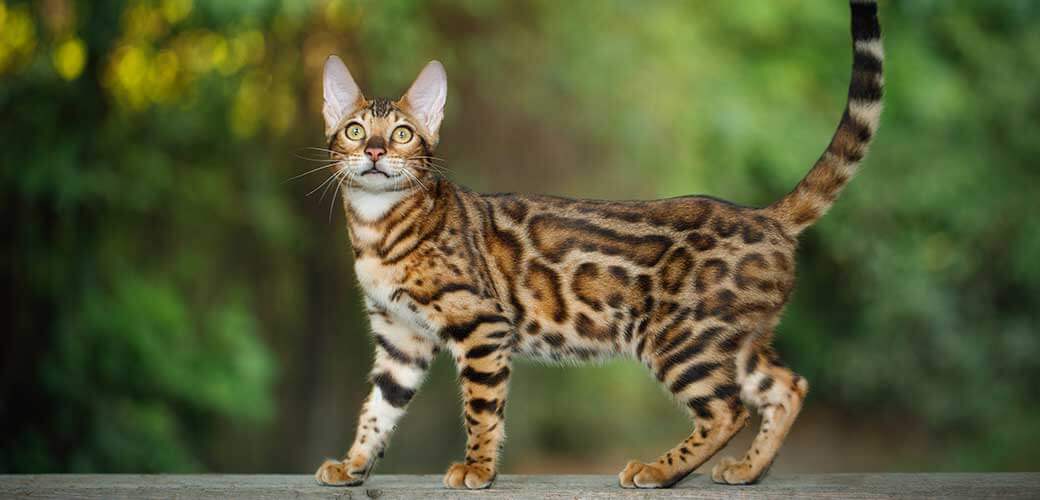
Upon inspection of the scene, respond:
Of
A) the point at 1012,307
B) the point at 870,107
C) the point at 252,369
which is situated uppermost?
the point at 870,107

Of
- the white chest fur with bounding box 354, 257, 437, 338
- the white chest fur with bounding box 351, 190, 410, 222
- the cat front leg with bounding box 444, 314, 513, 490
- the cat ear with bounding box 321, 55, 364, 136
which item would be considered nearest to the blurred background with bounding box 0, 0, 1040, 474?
the cat ear with bounding box 321, 55, 364, 136

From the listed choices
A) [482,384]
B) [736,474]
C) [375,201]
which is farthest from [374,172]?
[736,474]

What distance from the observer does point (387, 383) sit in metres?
3.71

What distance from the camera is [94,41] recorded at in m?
7.60

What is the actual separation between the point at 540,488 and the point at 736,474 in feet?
2.20

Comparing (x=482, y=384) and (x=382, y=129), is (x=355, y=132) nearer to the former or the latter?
(x=382, y=129)

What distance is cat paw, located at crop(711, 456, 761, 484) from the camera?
139 inches

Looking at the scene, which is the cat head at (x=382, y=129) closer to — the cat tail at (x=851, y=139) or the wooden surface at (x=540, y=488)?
the wooden surface at (x=540, y=488)

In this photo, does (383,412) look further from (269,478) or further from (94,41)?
(94,41)

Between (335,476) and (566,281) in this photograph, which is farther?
(566,281)

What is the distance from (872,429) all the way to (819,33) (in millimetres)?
4773

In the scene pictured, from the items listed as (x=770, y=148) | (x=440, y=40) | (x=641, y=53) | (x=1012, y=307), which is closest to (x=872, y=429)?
(x=1012, y=307)

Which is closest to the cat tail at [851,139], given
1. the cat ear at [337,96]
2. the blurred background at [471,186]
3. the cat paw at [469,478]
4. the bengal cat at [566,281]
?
the bengal cat at [566,281]

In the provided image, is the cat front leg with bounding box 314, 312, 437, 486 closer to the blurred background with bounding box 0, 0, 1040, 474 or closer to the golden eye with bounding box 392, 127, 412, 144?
the golden eye with bounding box 392, 127, 412, 144
